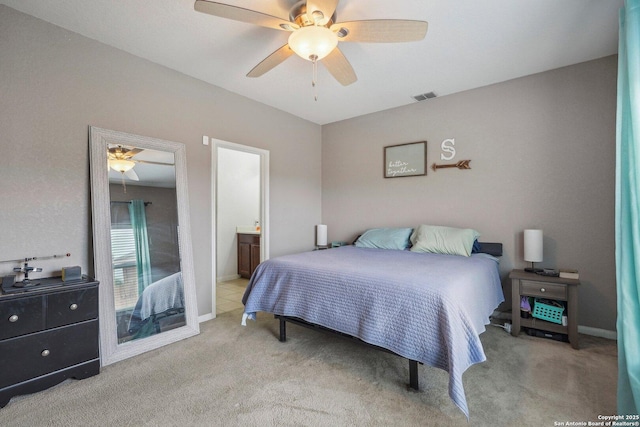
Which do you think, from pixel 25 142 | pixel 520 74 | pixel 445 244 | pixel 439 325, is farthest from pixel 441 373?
pixel 25 142

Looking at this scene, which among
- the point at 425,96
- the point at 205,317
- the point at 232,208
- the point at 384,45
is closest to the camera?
the point at 384,45

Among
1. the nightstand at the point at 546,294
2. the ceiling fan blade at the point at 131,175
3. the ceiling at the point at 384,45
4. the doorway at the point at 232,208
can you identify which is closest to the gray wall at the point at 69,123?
the ceiling at the point at 384,45

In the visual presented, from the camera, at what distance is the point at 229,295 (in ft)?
13.9

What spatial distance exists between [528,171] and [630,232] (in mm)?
1813

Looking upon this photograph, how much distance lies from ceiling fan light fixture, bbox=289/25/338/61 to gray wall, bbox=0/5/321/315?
168 cm

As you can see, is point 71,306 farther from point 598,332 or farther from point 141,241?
point 598,332

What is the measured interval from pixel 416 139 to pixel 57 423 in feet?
13.9

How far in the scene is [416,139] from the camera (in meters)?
3.90

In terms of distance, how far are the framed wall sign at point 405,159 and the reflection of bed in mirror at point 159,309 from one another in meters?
3.02

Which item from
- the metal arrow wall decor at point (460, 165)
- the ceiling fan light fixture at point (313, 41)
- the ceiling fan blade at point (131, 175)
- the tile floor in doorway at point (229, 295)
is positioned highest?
the ceiling fan light fixture at point (313, 41)

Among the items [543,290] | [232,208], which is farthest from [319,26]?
[232,208]

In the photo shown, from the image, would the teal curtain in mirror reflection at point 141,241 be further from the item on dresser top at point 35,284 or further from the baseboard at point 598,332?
the baseboard at point 598,332

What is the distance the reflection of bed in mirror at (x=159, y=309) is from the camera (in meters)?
2.55

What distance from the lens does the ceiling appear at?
2064mm
